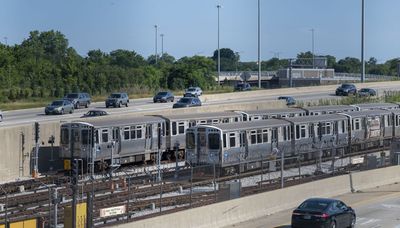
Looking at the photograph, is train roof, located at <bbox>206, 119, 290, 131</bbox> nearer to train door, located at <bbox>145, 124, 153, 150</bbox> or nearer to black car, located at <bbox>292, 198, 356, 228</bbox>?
train door, located at <bbox>145, 124, 153, 150</bbox>

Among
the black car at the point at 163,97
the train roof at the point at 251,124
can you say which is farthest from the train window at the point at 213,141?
the black car at the point at 163,97

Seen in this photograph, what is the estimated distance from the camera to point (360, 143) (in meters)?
51.8

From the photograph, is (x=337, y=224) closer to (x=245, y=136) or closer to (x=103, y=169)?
(x=245, y=136)

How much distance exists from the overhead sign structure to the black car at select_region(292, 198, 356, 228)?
19.3ft

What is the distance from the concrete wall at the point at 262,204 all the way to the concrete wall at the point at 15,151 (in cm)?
1384

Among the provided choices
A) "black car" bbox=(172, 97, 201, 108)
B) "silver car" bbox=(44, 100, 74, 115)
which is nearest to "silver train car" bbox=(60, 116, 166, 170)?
"silver car" bbox=(44, 100, 74, 115)

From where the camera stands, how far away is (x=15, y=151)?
37969 mm

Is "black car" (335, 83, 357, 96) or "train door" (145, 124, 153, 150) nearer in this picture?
"train door" (145, 124, 153, 150)

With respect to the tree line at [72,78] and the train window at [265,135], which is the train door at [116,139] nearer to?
the train window at [265,135]

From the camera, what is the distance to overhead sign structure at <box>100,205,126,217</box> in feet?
77.4

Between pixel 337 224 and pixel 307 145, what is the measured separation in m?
20.7

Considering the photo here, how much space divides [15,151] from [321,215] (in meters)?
18.6

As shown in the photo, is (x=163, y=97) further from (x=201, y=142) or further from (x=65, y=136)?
(x=201, y=142)

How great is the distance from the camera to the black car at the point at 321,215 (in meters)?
25.2
